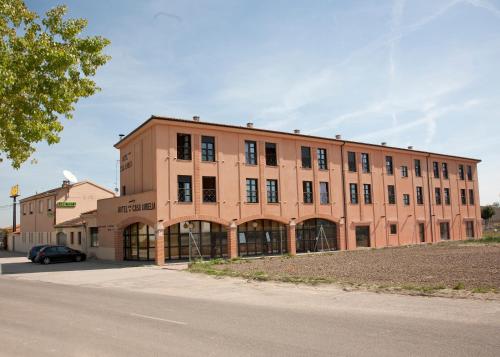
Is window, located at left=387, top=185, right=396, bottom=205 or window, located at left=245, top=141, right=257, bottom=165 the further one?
window, located at left=387, top=185, right=396, bottom=205

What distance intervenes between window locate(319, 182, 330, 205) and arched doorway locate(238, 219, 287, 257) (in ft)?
14.4

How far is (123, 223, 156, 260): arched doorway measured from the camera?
3066 centimetres

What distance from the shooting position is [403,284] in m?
15.4

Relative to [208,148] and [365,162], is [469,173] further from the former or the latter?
[208,148]

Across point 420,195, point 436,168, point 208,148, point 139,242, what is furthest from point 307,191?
point 436,168

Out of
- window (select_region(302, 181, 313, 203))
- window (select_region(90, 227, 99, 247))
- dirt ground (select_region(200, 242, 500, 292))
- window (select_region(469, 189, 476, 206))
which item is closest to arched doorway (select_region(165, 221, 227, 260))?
dirt ground (select_region(200, 242, 500, 292))

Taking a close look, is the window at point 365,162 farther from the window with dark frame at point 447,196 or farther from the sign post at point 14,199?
the sign post at point 14,199

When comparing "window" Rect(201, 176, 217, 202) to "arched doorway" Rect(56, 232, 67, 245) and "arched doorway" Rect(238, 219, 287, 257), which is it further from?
"arched doorway" Rect(56, 232, 67, 245)

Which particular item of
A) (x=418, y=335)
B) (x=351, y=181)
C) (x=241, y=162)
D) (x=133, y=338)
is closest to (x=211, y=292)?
(x=133, y=338)

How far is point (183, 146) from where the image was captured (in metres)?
29.9

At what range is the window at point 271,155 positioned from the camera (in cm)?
3375

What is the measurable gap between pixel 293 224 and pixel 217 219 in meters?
6.69

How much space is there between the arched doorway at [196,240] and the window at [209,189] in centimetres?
173

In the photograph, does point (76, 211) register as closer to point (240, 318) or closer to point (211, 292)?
point (211, 292)
